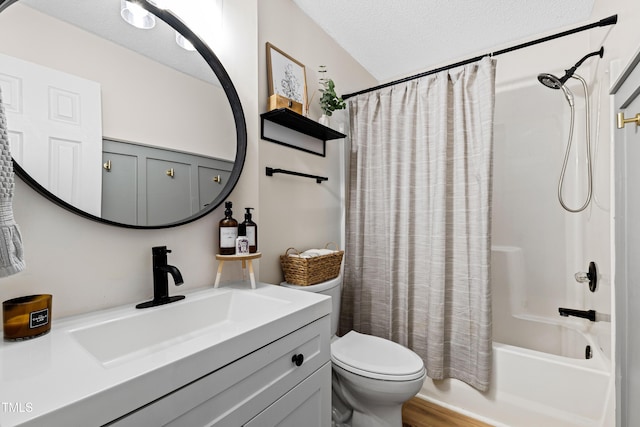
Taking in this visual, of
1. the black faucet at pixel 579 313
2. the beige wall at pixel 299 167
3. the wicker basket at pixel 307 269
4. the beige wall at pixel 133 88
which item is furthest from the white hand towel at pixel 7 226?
the black faucet at pixel 579 313

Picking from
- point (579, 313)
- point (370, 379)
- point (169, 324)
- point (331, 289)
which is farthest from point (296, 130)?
point (579, 313)

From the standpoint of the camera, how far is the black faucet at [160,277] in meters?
0.97

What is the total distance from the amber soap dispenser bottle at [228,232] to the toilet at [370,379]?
447 mm

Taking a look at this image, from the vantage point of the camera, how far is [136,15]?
1.03m

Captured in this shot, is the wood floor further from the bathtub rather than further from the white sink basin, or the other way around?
the white sink basin

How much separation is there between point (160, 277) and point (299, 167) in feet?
3.33

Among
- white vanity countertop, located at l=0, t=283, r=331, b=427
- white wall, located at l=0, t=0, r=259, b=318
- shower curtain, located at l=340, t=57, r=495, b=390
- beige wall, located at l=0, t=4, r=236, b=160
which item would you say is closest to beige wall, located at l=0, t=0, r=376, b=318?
white wall, located at l=0, t=0, r=259, b=318

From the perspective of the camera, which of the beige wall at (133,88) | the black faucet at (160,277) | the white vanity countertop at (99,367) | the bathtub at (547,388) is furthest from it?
the bathtub at (547,388)

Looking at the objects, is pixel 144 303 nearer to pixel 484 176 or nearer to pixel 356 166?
pixel 356 166

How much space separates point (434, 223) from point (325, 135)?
874 mm

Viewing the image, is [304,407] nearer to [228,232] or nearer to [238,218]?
[228,232]

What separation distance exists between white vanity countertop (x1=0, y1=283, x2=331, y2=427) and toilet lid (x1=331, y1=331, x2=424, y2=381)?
59cm

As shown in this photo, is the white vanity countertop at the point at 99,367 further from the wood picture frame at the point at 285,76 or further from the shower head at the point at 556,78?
the shower head at the point at 556,78

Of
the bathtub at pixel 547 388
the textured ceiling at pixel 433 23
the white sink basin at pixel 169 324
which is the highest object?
the textured ceiling at pixel 433 23
